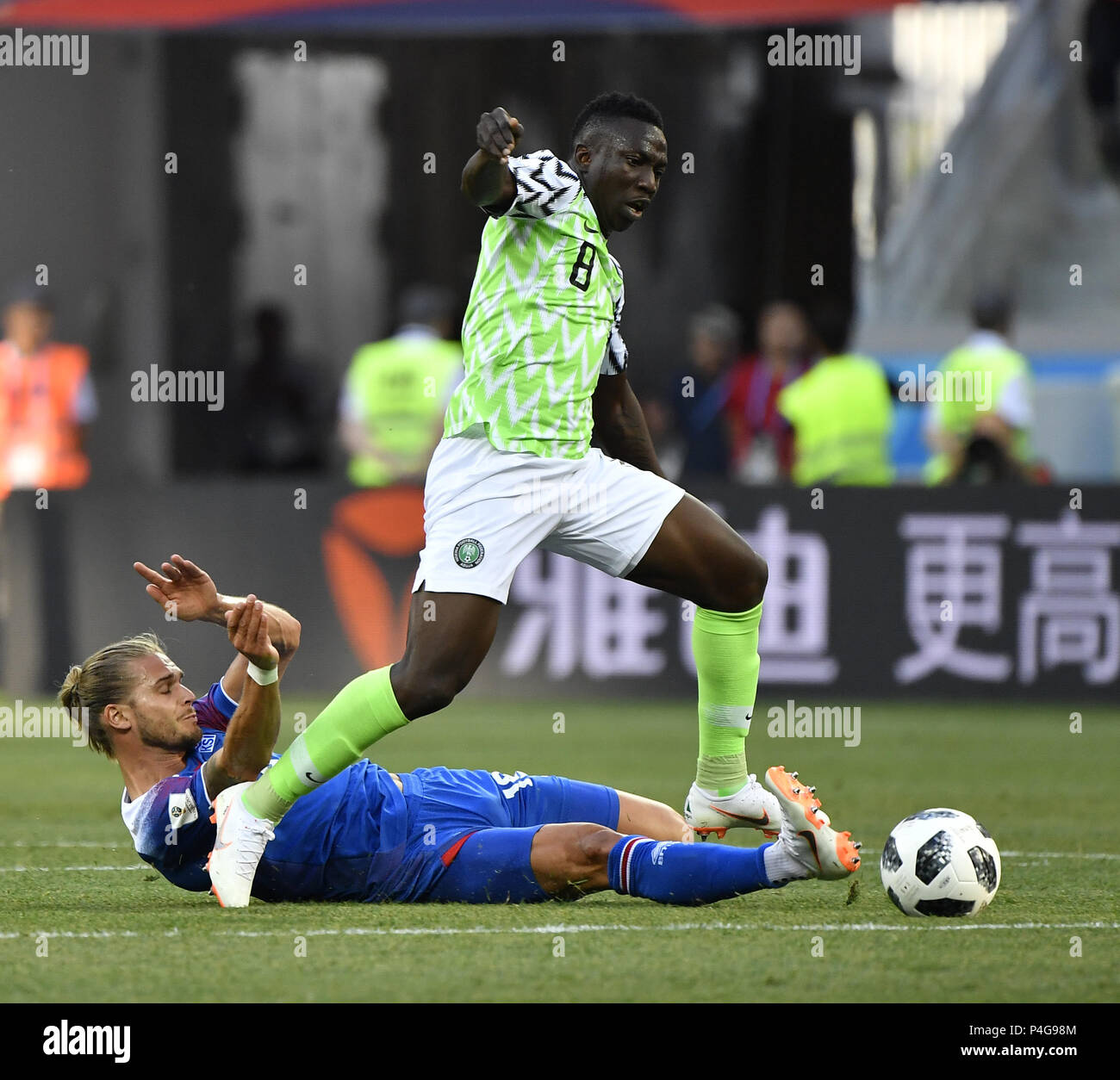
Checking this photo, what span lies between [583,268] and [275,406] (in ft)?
38.7

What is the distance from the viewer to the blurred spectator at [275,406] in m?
16.8

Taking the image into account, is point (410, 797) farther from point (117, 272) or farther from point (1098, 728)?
point (117, 272)

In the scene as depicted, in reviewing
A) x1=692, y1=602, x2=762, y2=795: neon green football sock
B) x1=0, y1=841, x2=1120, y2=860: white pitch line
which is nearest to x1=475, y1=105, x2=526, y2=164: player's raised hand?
x1=692, y1=602, x2=762, y2=795: neon green football sock

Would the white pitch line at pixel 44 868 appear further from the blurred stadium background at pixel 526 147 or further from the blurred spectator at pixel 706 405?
the blurred stadium background at pixel 526 147

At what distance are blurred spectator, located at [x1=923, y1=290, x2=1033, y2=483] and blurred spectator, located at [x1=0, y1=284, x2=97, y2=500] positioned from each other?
18.3 feet

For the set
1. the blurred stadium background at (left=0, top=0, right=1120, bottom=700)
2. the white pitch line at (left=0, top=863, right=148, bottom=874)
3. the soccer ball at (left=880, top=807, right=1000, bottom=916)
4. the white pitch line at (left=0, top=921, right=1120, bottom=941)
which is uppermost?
the blurred stadium background at (left=0, top=0, right=1120, bottom=700)

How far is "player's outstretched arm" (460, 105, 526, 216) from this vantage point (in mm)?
4875

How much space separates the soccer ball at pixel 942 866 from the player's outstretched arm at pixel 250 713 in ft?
5.11

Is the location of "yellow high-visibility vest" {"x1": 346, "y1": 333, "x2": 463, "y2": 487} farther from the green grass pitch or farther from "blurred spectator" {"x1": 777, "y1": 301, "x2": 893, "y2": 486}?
the green grass pitch

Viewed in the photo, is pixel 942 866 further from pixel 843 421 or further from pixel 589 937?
pixel 843 421

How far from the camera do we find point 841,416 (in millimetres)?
11914

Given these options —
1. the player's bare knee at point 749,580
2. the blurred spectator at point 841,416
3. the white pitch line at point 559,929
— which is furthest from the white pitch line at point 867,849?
the blurred spectator at point 841,416

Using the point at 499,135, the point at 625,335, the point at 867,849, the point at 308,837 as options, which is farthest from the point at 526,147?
the point at 308,837

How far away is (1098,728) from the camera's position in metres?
10.4
